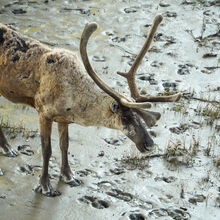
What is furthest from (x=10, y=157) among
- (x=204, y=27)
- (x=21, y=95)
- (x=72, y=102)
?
(x=204, y=27)

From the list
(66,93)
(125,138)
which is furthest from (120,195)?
(66,93)

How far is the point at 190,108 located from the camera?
848cm

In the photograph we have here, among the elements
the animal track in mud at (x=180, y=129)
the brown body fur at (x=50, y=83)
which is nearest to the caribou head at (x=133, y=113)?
the brown body fur at (x=50, y=83)

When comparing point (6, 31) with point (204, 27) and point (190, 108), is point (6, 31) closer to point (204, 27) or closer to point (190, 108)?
point (190, 108)

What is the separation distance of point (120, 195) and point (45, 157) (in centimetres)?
105

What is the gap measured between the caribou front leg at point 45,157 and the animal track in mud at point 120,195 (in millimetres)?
660

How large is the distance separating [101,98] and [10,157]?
1.96 metres

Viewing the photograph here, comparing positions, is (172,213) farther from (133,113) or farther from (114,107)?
(114,107)

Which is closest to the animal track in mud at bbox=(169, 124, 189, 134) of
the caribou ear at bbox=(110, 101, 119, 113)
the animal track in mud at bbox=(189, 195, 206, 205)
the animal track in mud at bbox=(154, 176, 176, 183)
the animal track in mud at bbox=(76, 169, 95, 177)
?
the animal track in mud at bbox=(154, 176, 176, 183)

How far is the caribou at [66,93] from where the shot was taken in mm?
5547

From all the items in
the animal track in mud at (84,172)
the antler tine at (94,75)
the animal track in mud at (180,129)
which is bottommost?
the animal track in mud at (84,172)

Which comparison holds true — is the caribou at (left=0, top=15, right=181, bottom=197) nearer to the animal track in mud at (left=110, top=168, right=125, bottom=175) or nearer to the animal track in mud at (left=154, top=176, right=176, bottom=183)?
the animal track in mud at (left=110, top=168, right=125, bottom=175)

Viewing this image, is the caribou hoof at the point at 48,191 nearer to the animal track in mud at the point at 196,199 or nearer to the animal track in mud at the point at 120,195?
the animal track in mud at the point at 120,195

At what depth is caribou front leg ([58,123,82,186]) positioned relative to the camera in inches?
261
